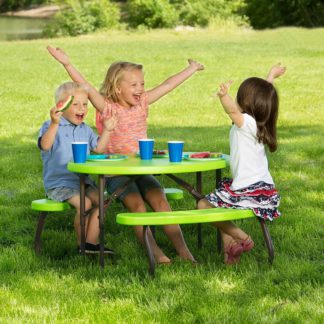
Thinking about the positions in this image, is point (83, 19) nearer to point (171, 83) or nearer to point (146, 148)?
point (171, 83)

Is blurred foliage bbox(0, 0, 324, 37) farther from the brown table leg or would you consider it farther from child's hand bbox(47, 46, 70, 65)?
the brown table leg

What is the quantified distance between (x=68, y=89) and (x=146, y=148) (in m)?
0.80

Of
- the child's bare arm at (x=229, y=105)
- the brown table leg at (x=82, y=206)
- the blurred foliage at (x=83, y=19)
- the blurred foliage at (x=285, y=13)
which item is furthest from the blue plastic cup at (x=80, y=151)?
the blurred foliage at (x=285, y=13)

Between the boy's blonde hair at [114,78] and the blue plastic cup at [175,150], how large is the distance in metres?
0.94

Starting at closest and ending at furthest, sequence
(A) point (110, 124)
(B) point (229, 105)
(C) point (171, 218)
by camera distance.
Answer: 1. (C) point (171, 218)
2. (B) point (229, 105)
3. (A) point (110, 124)

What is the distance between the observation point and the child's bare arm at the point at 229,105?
5332 mm

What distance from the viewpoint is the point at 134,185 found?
237 inches

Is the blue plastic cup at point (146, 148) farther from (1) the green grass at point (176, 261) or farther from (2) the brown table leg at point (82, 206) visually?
(1) the green grass at point (176, 261)

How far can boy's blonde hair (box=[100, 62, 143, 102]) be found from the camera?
20.5 feet

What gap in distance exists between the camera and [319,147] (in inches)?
409

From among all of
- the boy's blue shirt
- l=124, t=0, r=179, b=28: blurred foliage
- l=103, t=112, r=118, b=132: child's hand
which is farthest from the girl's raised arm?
l=124, t=0, r=179, b=28: blurred foliage

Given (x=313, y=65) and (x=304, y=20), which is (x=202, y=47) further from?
(x=304, y=20)

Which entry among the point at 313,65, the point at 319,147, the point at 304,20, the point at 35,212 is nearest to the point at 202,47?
the point at 313,65

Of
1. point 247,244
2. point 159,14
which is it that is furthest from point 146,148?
point 159,14
